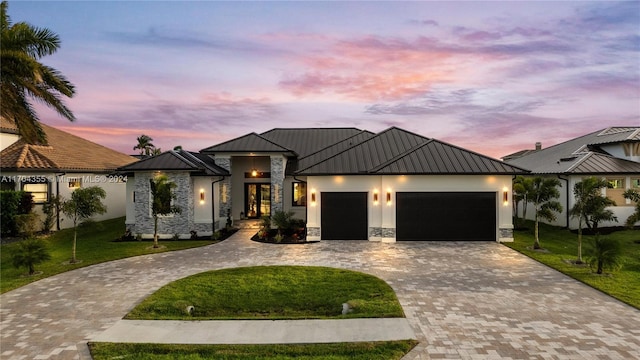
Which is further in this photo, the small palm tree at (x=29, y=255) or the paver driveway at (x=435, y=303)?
the small palm tree at (x=29, y=255)

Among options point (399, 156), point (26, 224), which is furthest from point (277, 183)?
point (26, 224)

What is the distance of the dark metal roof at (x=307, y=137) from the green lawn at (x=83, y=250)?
34.2 feet

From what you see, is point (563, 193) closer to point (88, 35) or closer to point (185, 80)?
point (185, 80)

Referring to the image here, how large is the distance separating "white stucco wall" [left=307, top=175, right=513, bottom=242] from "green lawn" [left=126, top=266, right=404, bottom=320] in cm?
604

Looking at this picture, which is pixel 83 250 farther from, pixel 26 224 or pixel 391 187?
pixel 391 187

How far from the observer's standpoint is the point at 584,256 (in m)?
13.2

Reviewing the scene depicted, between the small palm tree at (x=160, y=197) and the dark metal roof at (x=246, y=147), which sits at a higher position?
the dark metal roof at (x=246, y=147)

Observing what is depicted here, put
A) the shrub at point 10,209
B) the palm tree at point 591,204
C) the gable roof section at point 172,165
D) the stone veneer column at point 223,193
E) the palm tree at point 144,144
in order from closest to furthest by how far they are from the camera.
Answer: the palm tree at point 591,204 → the gable roof section at point 172,165 → the shrub at point 10,209 → the stone veneer column at point 223,193 → the palm tree at point 144,144

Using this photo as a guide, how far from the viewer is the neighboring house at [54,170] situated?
2023cm

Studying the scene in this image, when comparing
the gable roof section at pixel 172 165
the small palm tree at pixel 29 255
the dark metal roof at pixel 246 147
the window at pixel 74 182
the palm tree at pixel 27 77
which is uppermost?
the palm tree at pixel 27 77

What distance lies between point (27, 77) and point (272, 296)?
11068 mm

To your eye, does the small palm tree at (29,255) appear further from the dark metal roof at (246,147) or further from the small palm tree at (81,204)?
the dark metal roof at (246,147)

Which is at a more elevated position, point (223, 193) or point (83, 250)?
point (223, 193)

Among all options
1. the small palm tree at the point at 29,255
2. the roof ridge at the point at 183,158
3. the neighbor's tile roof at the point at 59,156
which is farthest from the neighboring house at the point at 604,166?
the neighbor's tile roof at the point at 59,156
